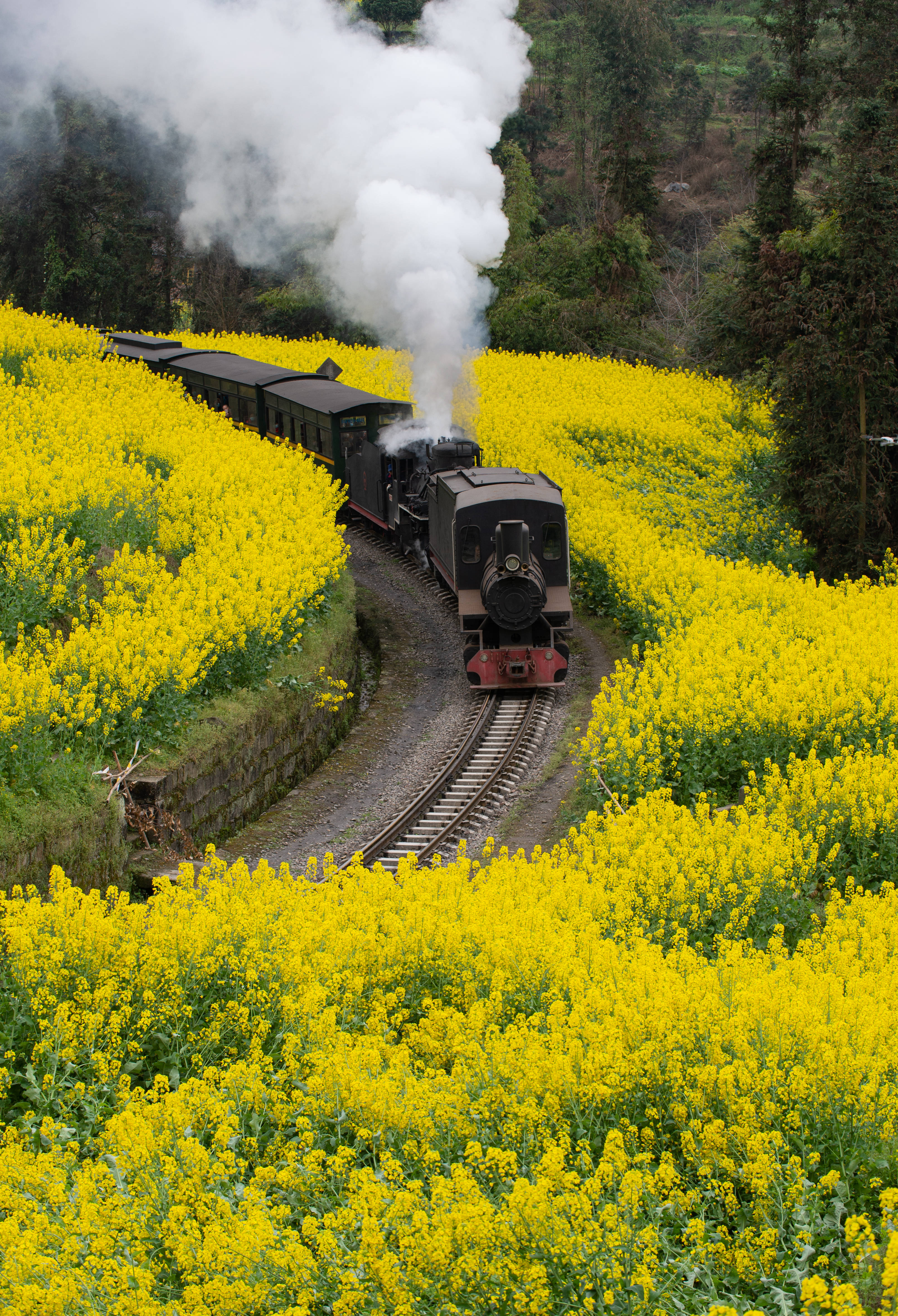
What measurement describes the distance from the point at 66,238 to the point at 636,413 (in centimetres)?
3144

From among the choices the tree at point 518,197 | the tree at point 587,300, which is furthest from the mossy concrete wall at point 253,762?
the tree at point 518,197

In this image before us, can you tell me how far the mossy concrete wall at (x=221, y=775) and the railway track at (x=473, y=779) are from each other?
7.08ft

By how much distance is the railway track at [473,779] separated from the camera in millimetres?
14930

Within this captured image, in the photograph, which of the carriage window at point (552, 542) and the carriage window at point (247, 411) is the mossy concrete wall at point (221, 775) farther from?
the carriage window at point (247, 411)

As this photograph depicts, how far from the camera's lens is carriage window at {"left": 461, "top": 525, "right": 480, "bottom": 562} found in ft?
63.2

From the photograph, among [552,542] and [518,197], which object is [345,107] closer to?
[552,542]

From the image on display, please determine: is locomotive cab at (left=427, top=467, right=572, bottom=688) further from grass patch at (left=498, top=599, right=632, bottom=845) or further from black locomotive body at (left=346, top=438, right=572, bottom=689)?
grass patch at (left=498, top=599, right=632, bottom=845)

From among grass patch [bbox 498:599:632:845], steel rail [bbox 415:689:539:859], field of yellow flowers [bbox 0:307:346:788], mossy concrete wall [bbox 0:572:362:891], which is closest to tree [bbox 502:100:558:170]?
field of yellow flowers [bbox 0:307:346:788]

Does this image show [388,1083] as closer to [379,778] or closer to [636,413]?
[379,778]

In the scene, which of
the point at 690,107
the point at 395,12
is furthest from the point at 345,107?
the point at 690,107

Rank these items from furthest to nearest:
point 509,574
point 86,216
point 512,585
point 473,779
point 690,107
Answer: point 690,107 → point 86,216 → point 512,585 → point 509,574 → point 473,779

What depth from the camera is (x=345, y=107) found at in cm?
2814

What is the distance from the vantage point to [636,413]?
115 feet

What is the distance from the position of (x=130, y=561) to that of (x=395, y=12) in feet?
175
